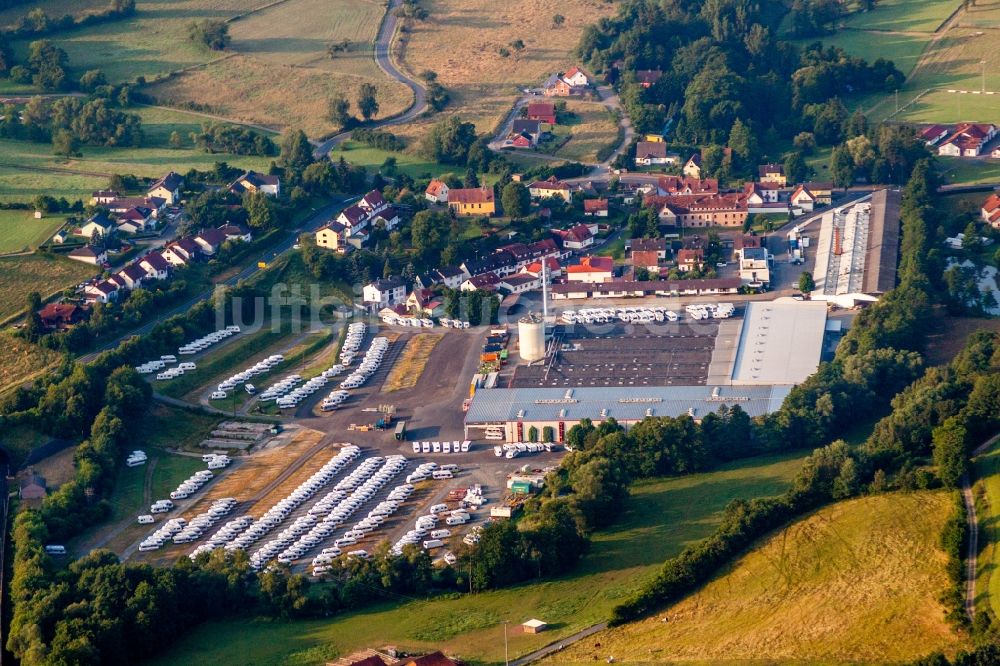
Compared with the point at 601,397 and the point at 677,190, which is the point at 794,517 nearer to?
the point at 601,397

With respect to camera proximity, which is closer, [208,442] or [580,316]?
[208,442]

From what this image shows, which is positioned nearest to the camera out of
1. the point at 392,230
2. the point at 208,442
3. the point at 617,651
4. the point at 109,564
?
the point at 617,651

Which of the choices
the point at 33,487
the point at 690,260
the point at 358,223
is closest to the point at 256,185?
the point at 358,223

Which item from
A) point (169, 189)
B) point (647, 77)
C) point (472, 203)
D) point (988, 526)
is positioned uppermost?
point (647, 77)

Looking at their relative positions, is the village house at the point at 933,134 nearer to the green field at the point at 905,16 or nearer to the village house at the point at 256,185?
the green field at the point at 905,16

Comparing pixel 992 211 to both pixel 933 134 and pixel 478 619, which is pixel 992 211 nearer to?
pixel 933 134

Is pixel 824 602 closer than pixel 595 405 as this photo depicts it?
Yes

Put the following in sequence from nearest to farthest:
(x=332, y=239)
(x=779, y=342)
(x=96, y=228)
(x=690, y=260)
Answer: (x=779, y=342) < (x=690, y=260) < (x=96, y=228) < (x=332, y=239)

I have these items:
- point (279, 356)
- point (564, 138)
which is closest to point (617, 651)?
point (279, 356)
